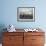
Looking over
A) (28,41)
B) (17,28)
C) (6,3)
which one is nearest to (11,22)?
(17,28)

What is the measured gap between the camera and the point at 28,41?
3865mm

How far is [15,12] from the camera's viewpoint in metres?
4.32

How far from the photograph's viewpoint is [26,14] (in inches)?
171

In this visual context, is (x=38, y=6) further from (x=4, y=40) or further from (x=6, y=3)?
(x=4, y=40)

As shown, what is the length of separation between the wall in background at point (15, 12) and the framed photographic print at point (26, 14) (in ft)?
0.33

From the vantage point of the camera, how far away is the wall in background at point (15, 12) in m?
4.31

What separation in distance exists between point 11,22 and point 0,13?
47cm

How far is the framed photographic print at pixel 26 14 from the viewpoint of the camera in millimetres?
4320

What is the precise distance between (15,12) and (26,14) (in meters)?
0.37

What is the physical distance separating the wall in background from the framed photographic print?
10 cm

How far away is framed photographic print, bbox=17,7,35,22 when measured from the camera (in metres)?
4.32

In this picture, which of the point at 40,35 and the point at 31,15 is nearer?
the point at 40,35

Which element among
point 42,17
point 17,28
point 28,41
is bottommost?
point 28,41

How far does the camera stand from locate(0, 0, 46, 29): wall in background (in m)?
4.31
